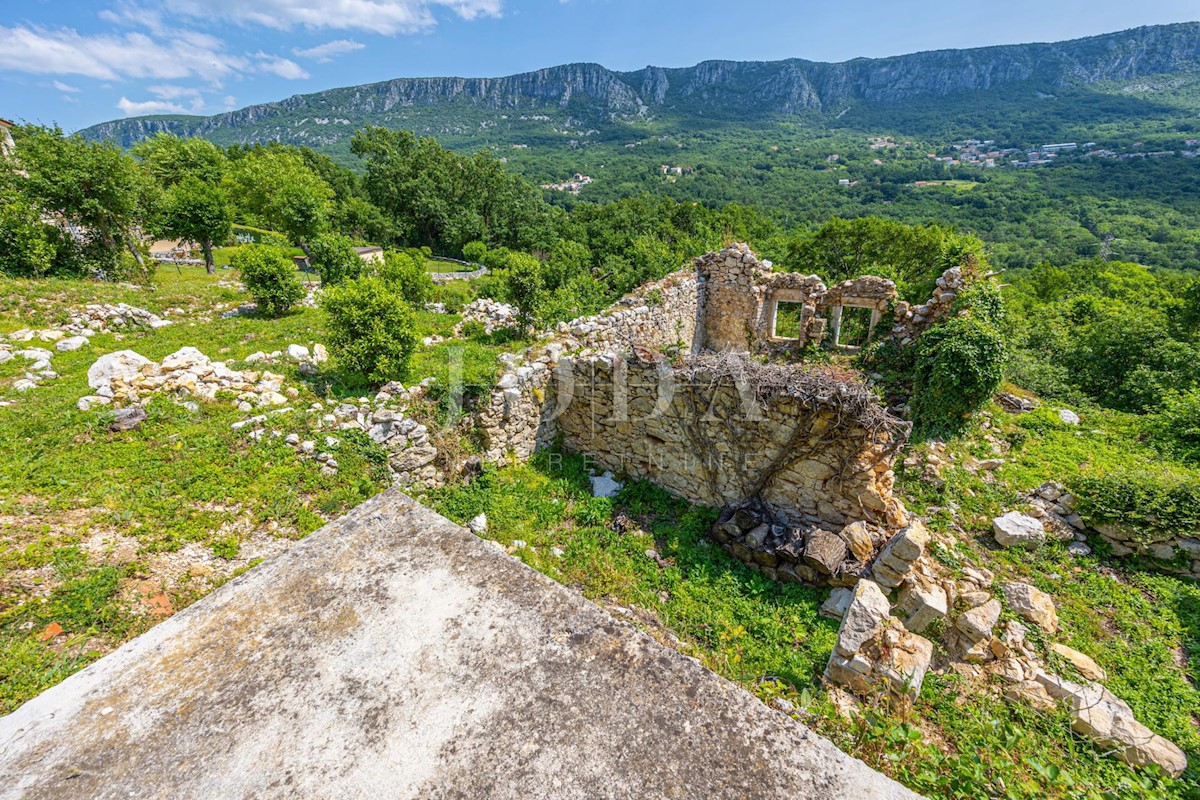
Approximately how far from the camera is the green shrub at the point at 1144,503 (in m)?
6.16

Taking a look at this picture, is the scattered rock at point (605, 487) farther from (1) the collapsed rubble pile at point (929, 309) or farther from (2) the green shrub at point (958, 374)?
(1) the collapsed rubble pile at point (929, 309)

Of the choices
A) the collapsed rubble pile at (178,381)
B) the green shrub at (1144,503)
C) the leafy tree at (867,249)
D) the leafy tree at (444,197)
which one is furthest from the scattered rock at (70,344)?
the leafy tree at (444,197)

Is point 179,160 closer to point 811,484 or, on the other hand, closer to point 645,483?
point 645,483

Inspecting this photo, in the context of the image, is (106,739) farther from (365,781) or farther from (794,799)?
(794,799)

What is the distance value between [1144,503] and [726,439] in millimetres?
5688

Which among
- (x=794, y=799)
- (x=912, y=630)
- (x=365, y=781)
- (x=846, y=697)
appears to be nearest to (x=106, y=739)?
(x=365, y=781)

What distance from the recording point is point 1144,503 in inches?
249

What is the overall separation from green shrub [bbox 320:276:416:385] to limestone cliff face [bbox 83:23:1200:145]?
561 ft

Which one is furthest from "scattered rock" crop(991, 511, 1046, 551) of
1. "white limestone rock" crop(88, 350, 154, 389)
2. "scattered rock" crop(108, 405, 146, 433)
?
"white limestone rock" crop(88, 350, 154, 389)

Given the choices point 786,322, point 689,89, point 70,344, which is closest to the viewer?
point 70,344

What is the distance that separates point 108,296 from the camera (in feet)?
40.7

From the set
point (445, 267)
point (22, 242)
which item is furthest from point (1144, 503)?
point (445, 267)

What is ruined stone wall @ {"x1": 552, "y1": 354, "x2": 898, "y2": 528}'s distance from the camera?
5930 mm

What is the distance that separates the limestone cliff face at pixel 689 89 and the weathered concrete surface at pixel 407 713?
17860 centimetres
